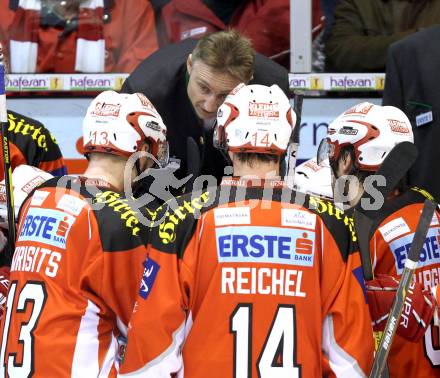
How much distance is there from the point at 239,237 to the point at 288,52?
2.62 meters

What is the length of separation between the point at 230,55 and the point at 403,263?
118 centimetres

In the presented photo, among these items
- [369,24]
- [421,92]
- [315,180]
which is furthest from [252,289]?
[369,24]

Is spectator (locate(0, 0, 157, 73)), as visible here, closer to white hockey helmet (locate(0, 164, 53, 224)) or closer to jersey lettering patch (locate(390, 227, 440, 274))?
white hockey helmet (locate(0, 164, 53, 224))

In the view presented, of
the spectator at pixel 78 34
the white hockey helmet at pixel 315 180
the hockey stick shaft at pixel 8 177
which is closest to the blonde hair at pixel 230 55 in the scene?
the white hockey helmet at pixel 315 180

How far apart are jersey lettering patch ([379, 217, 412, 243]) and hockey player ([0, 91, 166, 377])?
0.89 metres

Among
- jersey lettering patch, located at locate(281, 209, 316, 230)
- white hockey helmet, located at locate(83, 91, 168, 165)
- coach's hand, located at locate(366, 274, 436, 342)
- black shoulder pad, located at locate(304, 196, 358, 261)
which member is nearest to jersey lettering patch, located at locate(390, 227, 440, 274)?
coach's hand, located at locate(366, 274, 436, 342)

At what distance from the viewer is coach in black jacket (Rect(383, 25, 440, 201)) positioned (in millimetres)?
4957

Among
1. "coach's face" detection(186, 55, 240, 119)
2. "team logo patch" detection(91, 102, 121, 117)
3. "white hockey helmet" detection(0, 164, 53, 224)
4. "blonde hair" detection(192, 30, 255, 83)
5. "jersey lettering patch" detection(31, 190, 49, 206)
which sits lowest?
"jersey lettering patch" detection(31, 190, 49, 206)

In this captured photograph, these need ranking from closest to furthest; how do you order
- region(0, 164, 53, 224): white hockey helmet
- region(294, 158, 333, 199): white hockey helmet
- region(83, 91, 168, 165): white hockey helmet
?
region(83, 91, 168, 165): white hockey helmet, region(0, 164, 53, 224): white hockey helmet, region(294, 158, 333, 199): white hockey helmet

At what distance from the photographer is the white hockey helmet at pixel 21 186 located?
13.8 ft

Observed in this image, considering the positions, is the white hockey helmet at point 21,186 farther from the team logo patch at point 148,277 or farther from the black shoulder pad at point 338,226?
the black shoulder pad at point 338,226

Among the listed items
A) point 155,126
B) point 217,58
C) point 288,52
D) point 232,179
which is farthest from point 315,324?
point 288,52

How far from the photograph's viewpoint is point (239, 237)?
3420 millimetres

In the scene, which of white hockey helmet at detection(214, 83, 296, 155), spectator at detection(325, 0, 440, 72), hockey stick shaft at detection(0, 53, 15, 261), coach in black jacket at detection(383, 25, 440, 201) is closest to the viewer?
white hockey helmet at detection(214, 83, 296, 155)
